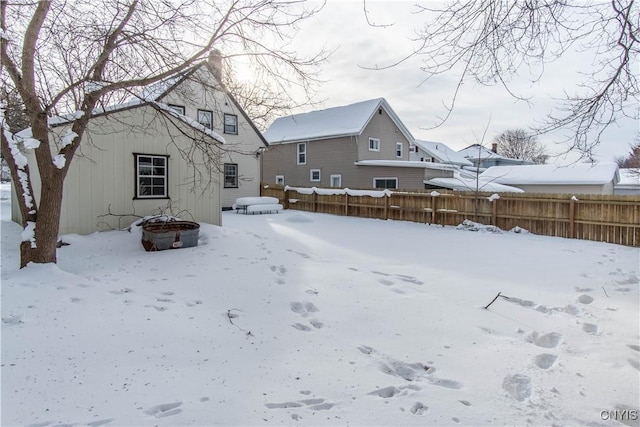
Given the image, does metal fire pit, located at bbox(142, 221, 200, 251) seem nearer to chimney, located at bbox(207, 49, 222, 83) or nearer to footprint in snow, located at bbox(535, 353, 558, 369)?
chimney, located at bbox(207, 49, 222, 83)

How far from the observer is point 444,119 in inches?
162

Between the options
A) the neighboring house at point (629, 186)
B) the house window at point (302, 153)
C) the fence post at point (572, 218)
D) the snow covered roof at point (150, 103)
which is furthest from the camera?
the neighboring house at point (629, 186)

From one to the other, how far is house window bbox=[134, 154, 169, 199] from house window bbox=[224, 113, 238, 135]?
1002cm

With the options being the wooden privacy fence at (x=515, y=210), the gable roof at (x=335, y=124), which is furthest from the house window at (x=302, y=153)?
the wooden privacy fence at (x=515, y=210)

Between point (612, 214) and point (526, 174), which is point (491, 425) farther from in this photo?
point (526, 174)

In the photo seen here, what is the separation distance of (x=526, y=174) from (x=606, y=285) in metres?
21.9

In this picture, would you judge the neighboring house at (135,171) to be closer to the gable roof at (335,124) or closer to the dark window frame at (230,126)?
the dark window frame at (230,126)

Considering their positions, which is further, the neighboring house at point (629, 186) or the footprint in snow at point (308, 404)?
the neighboring house at point (629, 186)

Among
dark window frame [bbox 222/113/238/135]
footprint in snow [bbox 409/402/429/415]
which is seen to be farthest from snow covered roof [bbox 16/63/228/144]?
dark window frame [bbox 222/113/238/135]

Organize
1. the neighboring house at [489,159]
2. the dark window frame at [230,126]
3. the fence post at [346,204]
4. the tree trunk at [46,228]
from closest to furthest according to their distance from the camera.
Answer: the tree trunk at [46,228] < the fence post at [346,204] < the dark window frame at [230,126] < the neighboring house at [489,159]

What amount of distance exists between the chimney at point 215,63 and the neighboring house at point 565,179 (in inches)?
821

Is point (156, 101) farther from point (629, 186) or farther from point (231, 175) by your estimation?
point (629, 186)

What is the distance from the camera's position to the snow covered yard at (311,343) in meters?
2.61

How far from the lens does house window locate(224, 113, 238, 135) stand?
63.5 ft
